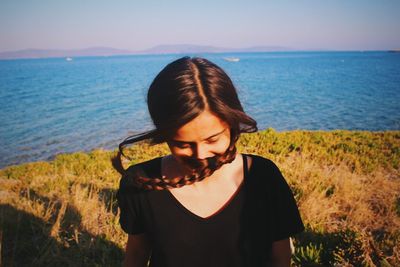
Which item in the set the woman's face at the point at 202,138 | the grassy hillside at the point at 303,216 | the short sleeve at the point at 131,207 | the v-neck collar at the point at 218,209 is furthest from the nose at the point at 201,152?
the grassy hillside at the point at 303,216

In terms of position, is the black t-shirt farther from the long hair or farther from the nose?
the nose

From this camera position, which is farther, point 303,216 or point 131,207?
point 303,216

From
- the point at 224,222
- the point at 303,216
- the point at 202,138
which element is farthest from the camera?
the point at 303,216

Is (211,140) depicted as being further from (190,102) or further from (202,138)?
(190,102)

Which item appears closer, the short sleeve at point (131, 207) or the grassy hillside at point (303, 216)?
the short sleeve at point (131, 207)

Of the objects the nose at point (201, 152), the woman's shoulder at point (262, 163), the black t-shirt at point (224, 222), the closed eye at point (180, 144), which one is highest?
the closed eye at point (180, 144)

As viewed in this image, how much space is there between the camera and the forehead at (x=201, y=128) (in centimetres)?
150

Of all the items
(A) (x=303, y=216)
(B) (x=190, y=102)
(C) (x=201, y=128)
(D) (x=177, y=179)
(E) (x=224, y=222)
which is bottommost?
(A) (x=303, y=216)

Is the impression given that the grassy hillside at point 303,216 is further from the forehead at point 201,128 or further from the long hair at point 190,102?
the forehead at point 201,128

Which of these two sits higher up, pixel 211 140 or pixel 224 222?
pixel 211 140

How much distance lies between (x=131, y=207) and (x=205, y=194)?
41 cm

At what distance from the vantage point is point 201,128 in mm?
1508

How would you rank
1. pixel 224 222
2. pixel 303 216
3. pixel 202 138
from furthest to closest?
pixel 303 216 → pixel 202 138 → pixel 224 222

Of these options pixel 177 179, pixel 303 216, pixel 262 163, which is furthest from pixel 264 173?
pixel 303 216
